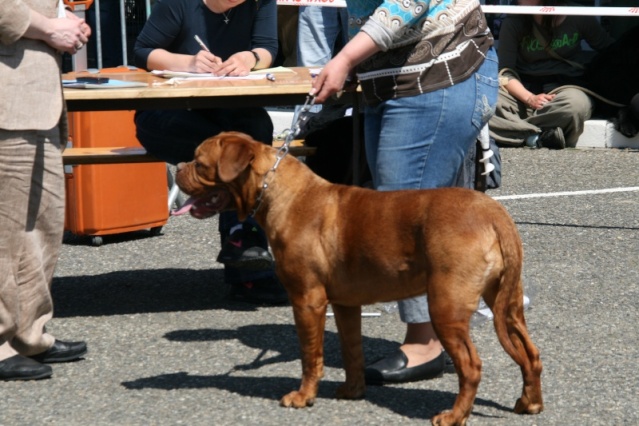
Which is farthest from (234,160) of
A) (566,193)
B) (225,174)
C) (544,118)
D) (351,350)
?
(544,118)

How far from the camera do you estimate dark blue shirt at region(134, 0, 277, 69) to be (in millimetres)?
6062

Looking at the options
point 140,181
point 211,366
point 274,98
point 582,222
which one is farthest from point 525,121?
point 211,366

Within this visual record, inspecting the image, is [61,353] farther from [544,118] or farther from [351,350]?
[544,118]

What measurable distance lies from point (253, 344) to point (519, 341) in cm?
146

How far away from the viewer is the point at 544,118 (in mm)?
10500

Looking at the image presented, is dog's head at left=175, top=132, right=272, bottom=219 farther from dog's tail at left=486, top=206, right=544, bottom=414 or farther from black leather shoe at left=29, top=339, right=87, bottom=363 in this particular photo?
black leather shoe at left=29, top=339, right=87, bottom=363

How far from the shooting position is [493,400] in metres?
4.44

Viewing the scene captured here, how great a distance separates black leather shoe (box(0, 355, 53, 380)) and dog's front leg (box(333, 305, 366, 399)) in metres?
1.19

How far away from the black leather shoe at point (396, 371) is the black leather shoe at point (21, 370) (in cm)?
127

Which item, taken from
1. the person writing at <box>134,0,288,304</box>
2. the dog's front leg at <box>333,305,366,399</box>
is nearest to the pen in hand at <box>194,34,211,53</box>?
the person writing at <box>134,0,288,304</box>

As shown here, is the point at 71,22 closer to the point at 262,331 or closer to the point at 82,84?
the point at 82,84

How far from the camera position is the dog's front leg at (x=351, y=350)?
4453 mm

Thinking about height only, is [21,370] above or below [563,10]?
below

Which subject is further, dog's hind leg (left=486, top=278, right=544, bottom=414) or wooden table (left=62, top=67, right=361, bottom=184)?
wooden table (left=62, top=67, right=361, bottom=184)
